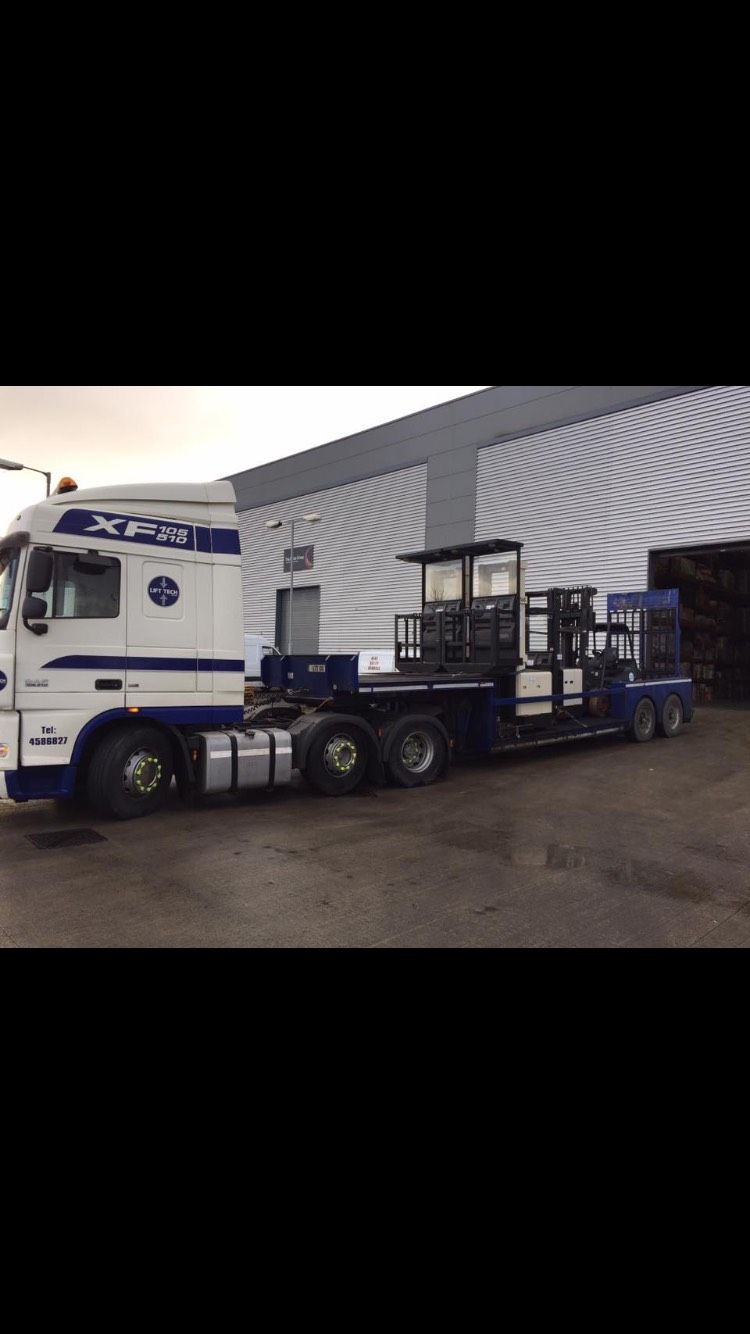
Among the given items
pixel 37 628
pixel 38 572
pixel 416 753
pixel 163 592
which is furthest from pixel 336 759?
pixel 38 572

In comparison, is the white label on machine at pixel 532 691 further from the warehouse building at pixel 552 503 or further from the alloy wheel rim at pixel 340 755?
the warehouse building at pixel 552 503

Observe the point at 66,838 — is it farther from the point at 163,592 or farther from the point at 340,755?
the point at 340,755

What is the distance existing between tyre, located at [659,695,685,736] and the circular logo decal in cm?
1017

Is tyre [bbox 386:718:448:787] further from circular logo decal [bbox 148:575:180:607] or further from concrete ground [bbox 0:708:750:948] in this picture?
circular logo decal [bbox 148:575:180:607]

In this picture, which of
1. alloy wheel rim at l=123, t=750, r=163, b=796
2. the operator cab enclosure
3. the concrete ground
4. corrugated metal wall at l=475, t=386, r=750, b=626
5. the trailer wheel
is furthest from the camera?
corrugated metal wall at l=475, t=386, r=750, b=626

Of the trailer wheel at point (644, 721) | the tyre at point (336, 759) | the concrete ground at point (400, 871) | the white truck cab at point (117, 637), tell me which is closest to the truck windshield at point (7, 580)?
the white truck cab at point (117, 637)

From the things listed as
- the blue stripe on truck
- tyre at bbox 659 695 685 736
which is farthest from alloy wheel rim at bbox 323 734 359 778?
tyre at bbox 659 695 685 736

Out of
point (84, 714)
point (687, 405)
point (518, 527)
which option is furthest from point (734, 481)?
point (84, 714)

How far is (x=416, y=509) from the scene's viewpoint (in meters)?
27.4

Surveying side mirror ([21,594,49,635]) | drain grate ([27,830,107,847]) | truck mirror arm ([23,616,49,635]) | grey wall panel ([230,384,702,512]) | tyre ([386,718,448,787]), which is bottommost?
drain grate ([27,830,107,847])

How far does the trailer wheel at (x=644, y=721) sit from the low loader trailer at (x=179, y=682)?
3.43m

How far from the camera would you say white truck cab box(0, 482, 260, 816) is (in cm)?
680

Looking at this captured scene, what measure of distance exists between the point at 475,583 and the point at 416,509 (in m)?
16.7
